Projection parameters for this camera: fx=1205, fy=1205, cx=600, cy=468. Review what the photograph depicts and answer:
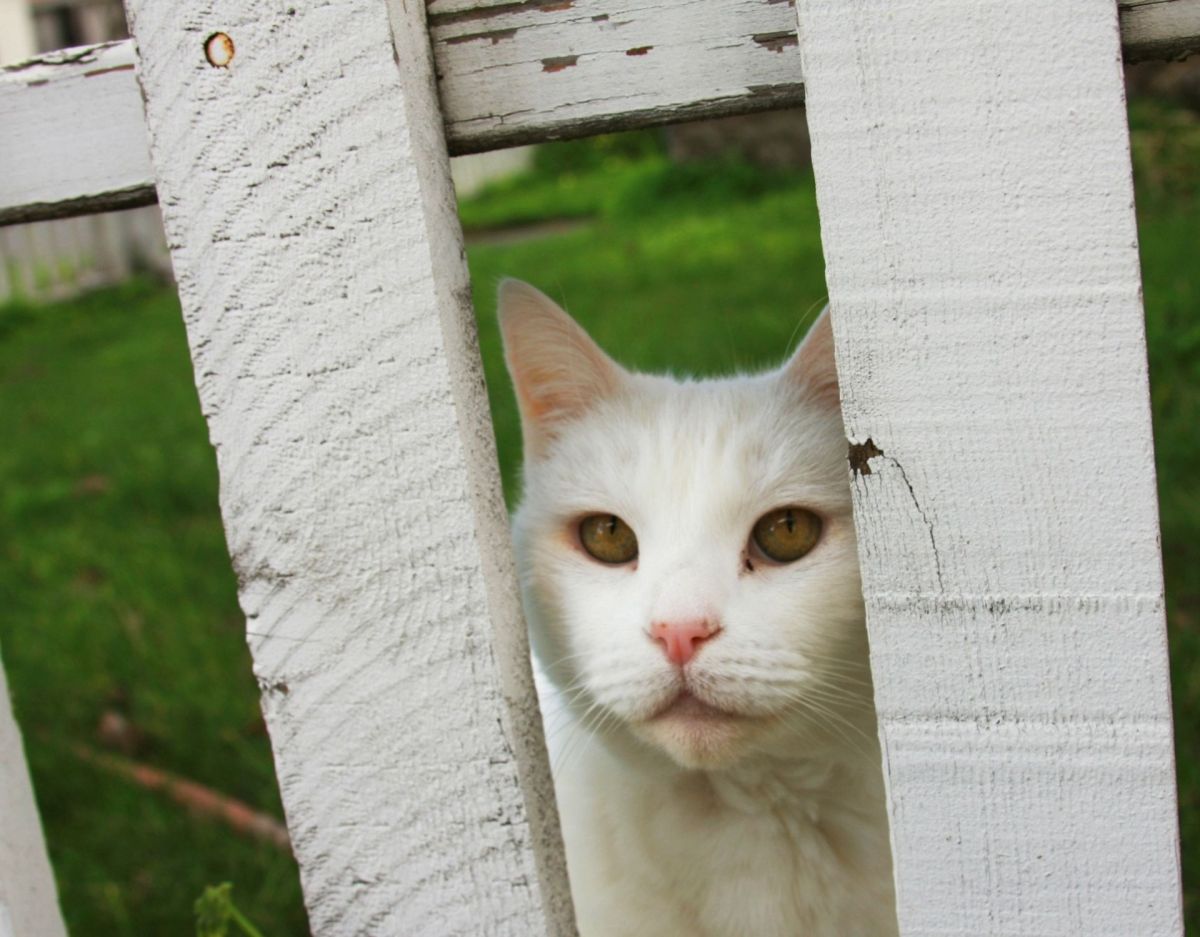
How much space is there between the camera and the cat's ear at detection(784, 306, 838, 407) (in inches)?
58.0

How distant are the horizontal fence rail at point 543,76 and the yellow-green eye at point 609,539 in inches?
23.8

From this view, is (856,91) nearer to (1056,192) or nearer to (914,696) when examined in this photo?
(1056,192)

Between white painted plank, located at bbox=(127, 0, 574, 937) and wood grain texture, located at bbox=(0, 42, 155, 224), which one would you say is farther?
wood grain texture, located at bbox=(0, 42, 155, 224)

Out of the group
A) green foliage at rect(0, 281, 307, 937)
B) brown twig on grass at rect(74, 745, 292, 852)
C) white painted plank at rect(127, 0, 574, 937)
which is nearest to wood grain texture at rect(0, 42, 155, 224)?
white painted plank at rect(127, 0, 574, 937)

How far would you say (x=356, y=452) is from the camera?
0.97m

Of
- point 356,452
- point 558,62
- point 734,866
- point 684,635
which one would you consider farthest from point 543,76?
point 734,866

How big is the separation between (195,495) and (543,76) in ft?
11.7

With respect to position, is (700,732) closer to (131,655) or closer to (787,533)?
(787,533)

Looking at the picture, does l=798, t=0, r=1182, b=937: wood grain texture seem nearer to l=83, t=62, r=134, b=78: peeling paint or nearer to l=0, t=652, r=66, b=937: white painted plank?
l=83, t=62, r=134, b=78: peeling paint

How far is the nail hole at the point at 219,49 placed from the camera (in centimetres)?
93

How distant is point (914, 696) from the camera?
92 centimetres

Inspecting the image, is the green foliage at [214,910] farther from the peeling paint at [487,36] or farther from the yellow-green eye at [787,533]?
Answer: the peeling paint at [487,36]

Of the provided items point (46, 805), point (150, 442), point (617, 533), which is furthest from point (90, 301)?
point (617, 533)

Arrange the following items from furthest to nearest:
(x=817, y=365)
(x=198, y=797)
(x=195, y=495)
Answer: (x=195, y=495), (x=198, y=797), (x=817, y=365)
